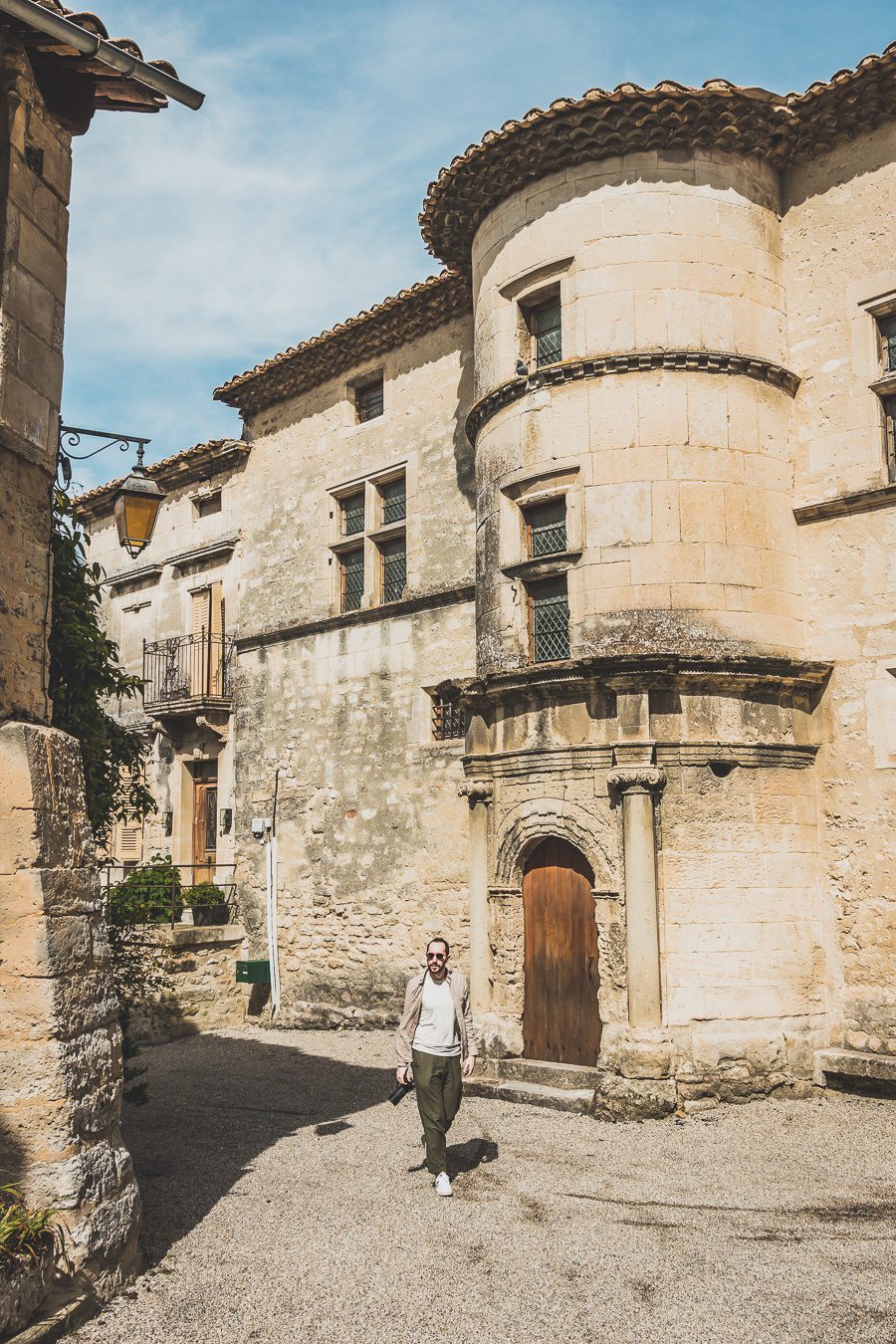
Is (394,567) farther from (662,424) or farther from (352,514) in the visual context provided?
(662,424)

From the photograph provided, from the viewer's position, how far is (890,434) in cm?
1070

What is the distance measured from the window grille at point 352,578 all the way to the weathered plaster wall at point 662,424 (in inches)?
191

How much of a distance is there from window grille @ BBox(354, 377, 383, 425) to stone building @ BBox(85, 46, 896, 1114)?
365 cm

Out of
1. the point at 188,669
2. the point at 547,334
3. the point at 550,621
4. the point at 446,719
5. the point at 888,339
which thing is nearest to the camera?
the point at 888,339

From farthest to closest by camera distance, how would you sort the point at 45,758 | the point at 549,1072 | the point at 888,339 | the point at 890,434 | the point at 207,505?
the point at 207,505 → the point at 888,339 → the point at 890,434 → the point at 549,1072 → the point at 45,758

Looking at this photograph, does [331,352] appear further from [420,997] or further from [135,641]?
[420,997]

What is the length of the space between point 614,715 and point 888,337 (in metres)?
4.55

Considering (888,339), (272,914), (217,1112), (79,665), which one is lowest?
(217,1112)

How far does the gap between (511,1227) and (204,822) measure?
497 inches

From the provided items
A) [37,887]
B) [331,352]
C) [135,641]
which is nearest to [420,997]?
[37,887]

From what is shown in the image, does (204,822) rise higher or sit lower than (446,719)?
lower

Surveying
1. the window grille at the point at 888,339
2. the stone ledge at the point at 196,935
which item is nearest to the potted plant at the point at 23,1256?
the window grille at the point at 888,339

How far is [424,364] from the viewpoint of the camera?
15.3 m

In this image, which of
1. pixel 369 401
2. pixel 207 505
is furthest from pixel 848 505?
pixel 207 505
